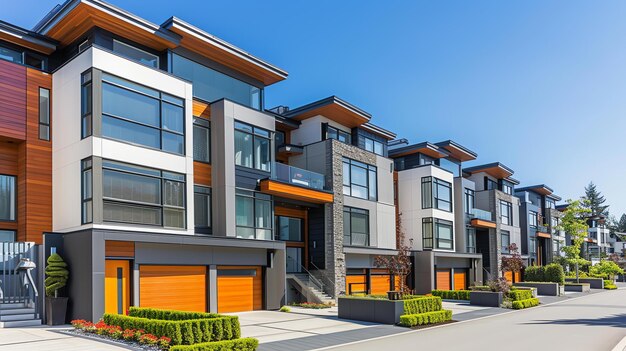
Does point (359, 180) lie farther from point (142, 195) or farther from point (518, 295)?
point (142, 195)

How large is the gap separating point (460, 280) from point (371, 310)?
81.3ft

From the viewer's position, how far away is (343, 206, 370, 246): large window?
32062mm

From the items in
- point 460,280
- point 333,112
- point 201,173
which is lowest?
point 460,280

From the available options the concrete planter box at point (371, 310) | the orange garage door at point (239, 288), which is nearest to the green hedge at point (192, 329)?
the concrete planter box at point (371, 310)

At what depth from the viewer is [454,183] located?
45.2 m

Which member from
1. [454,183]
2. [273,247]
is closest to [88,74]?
[273,247]

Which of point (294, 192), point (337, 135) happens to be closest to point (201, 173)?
point (294, 192)

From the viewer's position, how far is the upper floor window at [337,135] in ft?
106

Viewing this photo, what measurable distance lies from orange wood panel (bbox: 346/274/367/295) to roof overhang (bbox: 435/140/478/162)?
1506 centimetres

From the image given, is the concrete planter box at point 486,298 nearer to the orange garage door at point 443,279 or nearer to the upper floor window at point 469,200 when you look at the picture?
the orange garage door at point 443,279

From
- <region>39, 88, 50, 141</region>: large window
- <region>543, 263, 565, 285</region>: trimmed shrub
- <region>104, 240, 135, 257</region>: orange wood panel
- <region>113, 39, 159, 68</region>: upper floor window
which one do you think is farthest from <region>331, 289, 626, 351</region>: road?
<region>543, 263, 565, 285</region>: trimmed shrub

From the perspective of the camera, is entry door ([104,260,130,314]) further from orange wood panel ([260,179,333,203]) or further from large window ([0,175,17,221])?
orange wood panel ([260,179,333,203])

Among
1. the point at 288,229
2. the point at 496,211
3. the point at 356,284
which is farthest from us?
the point at 496,211

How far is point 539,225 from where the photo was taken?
61156mm
